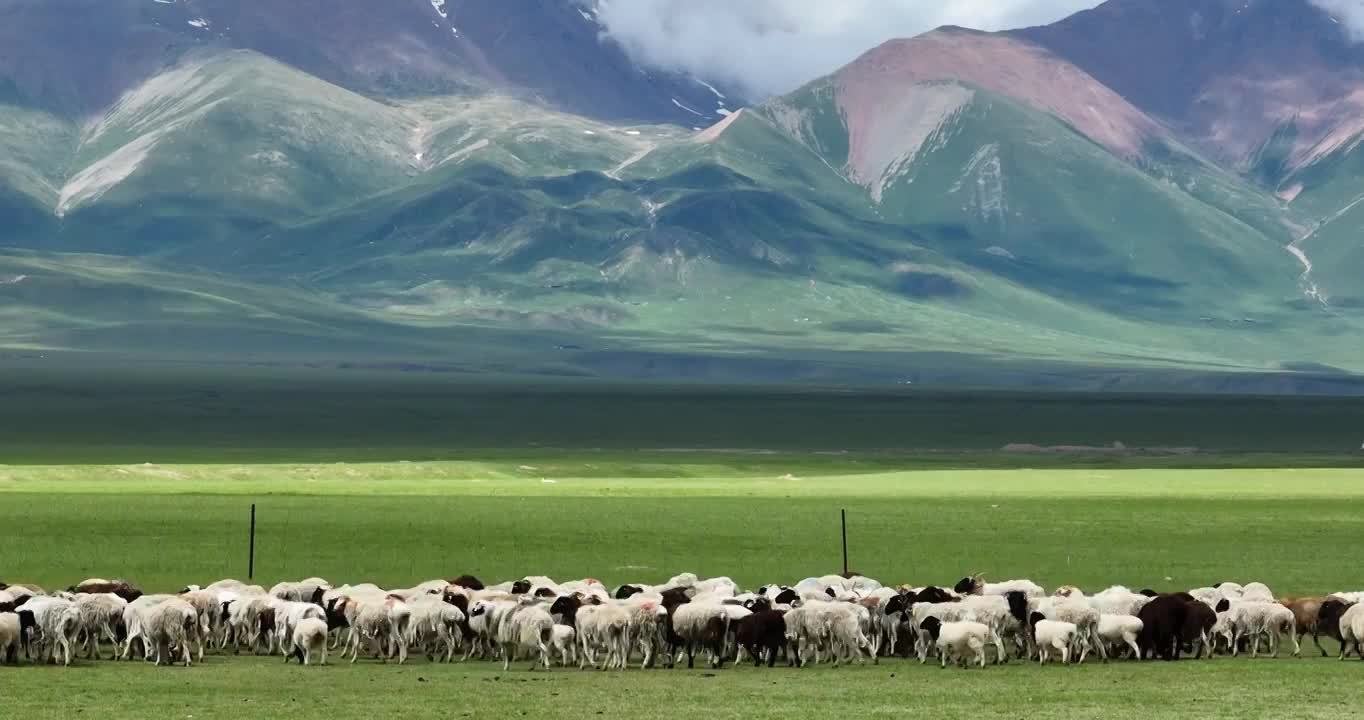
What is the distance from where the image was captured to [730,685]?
1069 inches

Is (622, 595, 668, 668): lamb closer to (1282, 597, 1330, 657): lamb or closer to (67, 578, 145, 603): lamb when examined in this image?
(67, 578, 145, 603): lamb

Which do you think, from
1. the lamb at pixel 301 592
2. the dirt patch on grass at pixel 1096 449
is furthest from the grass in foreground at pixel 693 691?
the dirt patch on grass at pixel 1096 449

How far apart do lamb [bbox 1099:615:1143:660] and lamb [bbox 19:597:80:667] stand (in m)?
13.5

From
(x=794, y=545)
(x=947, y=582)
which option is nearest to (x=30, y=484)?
(x=794, y=545)

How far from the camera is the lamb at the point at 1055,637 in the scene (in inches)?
1153

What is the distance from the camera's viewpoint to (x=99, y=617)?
29.8 metres

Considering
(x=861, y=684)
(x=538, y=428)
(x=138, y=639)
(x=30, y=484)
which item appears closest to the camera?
(x=861, y=684)

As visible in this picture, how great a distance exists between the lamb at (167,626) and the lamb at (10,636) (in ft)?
5.34

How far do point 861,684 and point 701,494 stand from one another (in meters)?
38.0

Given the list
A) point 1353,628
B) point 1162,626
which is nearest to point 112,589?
point 1162,626

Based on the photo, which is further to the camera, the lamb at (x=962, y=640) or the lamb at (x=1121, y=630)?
the lamb at (x=1121, y=630)

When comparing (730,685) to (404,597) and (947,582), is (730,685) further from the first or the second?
(947,582)

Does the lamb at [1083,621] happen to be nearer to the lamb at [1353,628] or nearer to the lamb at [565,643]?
the lamb at [1353,628]

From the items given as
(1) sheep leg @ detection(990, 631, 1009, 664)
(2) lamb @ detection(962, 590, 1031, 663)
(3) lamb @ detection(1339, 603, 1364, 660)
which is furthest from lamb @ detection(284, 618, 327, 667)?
(3) lamb @ detection(1339, 603, 1364, 660)
